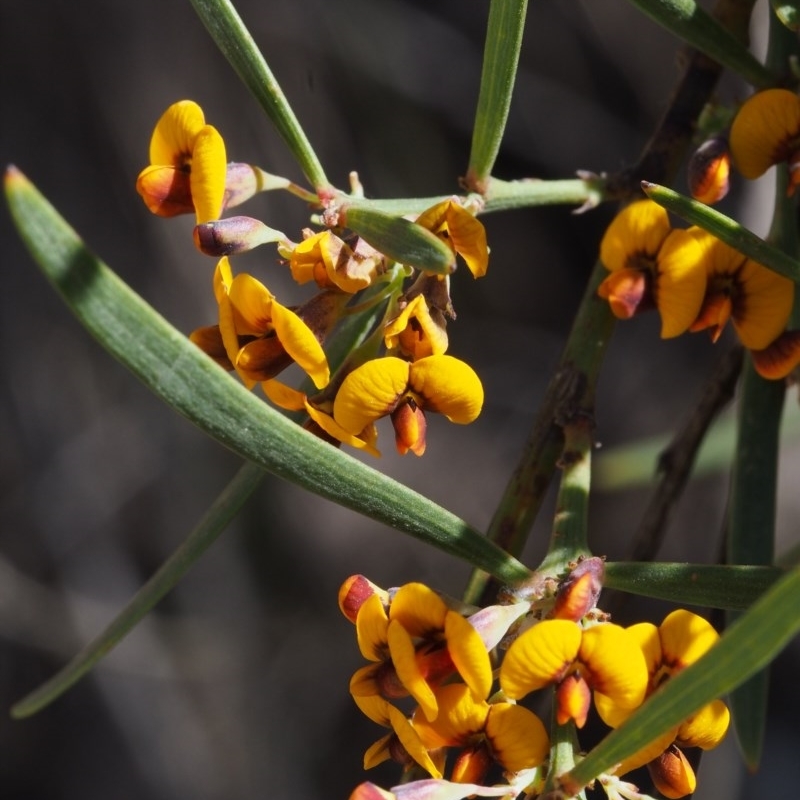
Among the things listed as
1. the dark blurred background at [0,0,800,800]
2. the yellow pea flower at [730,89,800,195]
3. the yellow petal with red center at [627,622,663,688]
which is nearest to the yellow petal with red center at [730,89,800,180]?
the yellow pea flower at [730,89,800,195]

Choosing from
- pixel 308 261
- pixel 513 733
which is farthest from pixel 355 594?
pixel 308 261

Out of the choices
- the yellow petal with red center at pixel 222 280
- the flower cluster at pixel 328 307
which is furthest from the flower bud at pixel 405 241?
the yellow petal with red center at pixel 222 280

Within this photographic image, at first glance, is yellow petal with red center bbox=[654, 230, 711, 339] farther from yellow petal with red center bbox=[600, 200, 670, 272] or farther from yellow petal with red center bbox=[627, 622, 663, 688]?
yellow petal with red center bbox=[627, 622, 663, 688]

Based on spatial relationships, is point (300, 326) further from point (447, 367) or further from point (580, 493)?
point (580, 493)

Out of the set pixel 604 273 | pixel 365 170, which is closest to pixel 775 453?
pixel 604 273

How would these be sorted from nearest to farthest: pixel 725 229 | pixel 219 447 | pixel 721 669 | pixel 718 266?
pixel 721 669 → pixel 725 229 → pixel 718 266 → pixel 219 447

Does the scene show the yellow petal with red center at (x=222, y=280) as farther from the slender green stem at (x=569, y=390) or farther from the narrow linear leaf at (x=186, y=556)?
the slender green stem at (x=569, y=390)

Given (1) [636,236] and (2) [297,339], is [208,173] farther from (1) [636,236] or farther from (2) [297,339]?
(1) [636,236]

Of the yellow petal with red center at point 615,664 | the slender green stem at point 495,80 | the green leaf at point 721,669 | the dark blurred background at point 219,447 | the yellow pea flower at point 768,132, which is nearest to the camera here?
the green leaf at point 721,669
